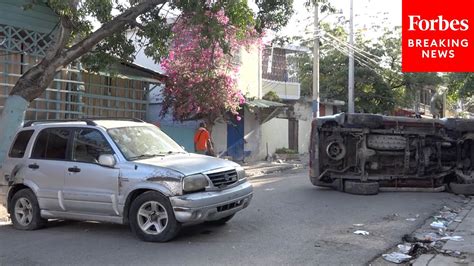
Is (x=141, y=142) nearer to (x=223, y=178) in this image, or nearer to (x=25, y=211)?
(x=223, y=178)

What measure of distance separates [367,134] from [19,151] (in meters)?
7.46

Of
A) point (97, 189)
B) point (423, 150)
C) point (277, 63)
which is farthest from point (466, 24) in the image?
Answer: point (277, 63)

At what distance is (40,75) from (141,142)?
3.98m

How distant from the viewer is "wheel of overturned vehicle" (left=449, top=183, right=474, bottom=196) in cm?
1228

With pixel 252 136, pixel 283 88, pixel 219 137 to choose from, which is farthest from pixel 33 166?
pixel 283 88

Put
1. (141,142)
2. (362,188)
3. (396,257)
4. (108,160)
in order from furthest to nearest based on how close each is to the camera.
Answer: (362,188), (141,142), (108,160), (396,257)

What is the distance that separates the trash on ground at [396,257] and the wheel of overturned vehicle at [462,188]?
6.19 metres

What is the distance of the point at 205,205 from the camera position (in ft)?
24.0

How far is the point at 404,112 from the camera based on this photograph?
148 ft

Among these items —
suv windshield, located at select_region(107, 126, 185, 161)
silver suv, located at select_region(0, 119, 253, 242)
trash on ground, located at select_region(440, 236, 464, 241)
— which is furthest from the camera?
suv windshield, located at select_region(107, 126, 185, 161)

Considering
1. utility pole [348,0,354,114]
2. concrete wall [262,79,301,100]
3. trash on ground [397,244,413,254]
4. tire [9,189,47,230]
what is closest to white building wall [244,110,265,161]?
concrete wall [262,79,301,100]

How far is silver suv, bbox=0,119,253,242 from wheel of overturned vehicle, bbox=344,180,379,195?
185 inches

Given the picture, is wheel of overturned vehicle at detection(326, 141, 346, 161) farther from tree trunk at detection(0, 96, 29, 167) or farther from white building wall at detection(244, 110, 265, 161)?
white building wall at detection(244, 110, 265, 161)

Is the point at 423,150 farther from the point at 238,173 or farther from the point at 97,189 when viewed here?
the point at 97,189
